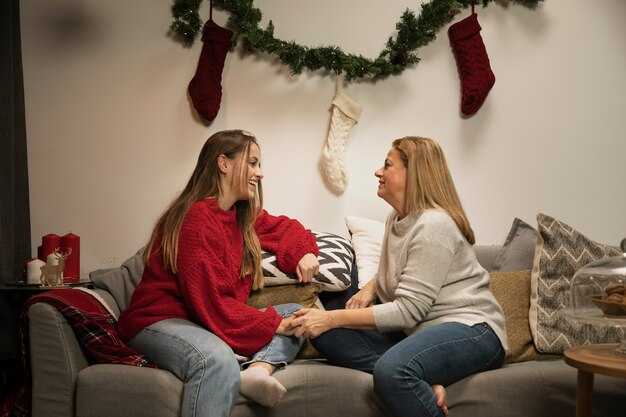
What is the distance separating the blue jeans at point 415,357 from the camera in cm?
187

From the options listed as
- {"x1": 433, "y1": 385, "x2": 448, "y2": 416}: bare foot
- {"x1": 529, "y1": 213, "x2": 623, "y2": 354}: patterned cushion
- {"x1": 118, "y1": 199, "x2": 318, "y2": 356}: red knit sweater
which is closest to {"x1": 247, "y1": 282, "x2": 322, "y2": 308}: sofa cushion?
{"x1": 118, "y1": 199, "x2": 318, "y2": 356}: red knit sweater

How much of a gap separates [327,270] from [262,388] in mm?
673

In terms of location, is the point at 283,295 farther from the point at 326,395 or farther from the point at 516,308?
the point at 516,308

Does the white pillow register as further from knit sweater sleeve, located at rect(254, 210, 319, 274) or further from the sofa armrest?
the sofa armrest

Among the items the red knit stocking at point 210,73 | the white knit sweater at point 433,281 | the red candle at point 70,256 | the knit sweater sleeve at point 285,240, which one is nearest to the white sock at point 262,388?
the white knit sweater at point 433,281

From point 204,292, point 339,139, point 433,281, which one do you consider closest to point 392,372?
point 433,281

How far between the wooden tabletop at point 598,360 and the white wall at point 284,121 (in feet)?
3.93

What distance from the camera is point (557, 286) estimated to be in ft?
8.09

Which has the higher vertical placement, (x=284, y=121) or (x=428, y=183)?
(x=284, y=121)

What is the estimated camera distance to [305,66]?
9.93 ft

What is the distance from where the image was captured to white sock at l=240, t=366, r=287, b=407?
1.92 metres

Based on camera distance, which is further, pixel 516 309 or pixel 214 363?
pixel 516 309

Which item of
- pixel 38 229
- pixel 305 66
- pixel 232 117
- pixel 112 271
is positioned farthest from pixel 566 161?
pixel 38 229

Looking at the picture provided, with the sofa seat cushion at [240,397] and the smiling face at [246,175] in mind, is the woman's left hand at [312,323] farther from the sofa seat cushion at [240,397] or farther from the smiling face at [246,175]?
the smiling face at [246,175]
